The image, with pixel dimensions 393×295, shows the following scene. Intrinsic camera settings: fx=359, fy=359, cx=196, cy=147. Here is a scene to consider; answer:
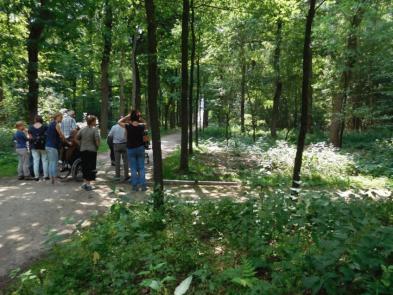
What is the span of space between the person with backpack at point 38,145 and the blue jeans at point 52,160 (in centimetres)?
41

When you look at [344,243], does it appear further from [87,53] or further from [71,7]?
[87,53]

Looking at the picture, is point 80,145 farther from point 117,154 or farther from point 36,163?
point 36,163

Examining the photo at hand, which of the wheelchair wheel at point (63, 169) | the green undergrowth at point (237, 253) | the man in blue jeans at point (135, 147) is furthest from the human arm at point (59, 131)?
the green undergrowth at point (237, 253)

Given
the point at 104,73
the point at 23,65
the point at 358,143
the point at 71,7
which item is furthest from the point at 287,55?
the point at 23,65

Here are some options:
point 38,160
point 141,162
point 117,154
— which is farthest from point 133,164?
point 38,160

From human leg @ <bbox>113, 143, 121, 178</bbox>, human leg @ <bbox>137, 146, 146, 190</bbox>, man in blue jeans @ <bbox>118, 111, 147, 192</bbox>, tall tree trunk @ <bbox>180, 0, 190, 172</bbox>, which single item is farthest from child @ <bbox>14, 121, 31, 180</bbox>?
tall tree trunk @ <bbox>180, 0, 190, 172</bbox>

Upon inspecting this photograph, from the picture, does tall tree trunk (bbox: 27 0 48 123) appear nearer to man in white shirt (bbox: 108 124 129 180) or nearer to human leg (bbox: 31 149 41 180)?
human leg (bbox: 31 149 41 180)

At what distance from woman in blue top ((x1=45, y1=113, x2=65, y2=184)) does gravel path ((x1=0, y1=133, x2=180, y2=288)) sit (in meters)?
0.53

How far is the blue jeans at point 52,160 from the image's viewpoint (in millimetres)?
10531

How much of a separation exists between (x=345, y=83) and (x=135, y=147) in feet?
46.2

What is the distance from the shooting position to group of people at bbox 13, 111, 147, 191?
375 inches

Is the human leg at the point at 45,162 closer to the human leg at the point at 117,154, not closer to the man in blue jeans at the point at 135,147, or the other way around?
the human leg at the point at 117,154

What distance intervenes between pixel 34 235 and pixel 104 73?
18355 mm

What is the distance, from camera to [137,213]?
6594mm
